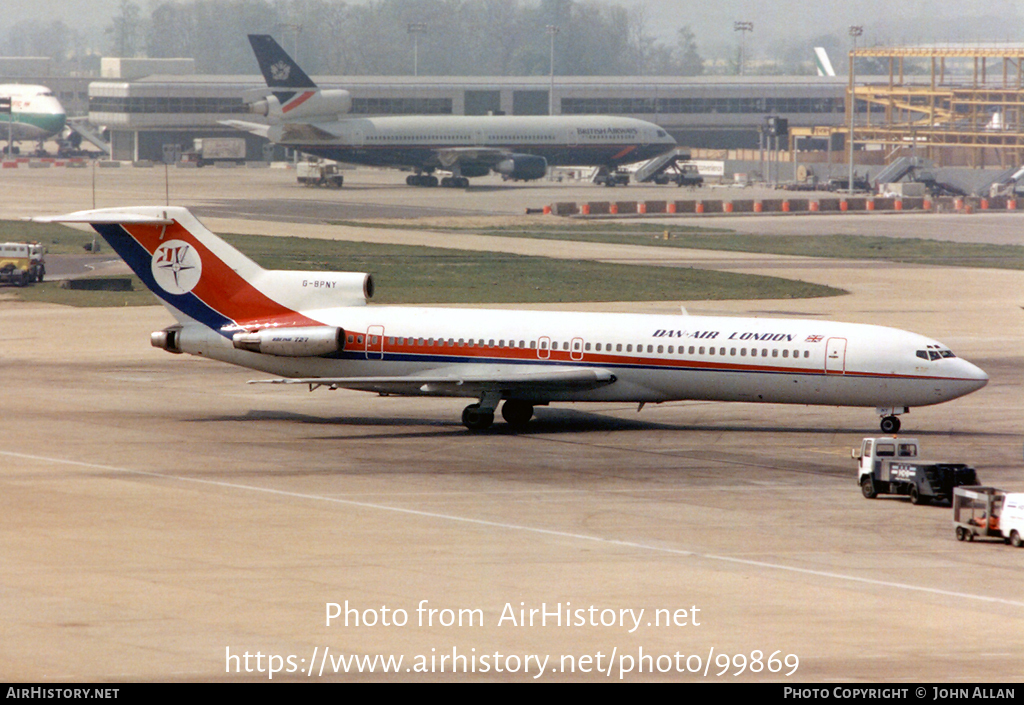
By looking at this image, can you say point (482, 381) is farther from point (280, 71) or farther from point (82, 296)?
point (280, 71)

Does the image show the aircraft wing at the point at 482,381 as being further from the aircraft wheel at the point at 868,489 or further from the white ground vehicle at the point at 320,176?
the white ground vehicle at the point at 320,176

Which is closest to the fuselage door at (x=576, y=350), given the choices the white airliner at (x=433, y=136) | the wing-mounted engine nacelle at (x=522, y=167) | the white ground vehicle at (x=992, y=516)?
the white ground vehicle at (x=992, y=516)

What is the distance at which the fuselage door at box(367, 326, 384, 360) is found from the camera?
→ 139ft

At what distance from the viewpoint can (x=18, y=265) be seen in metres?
75.4

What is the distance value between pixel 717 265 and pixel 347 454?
1976 inches

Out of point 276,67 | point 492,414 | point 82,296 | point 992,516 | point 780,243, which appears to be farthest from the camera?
point 276,67

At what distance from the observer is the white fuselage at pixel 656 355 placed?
4044cm

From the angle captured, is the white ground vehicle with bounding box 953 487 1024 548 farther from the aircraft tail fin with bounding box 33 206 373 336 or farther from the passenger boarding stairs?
the passenger boarding stairs

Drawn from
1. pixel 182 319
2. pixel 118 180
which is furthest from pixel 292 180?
pixel 182 319

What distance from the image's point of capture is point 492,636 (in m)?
21.9

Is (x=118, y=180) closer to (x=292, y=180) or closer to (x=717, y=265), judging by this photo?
(x=292, y=180)

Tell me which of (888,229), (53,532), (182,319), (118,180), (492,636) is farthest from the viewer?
(118,180)

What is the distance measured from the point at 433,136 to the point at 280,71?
53.3ft

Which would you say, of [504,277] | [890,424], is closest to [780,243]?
[504,277]
